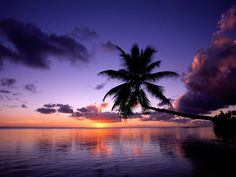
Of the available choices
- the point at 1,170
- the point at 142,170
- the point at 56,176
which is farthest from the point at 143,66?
the point at 1,170

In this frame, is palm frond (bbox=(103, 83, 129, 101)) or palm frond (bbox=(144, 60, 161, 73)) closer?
palm frond (bbox=(103, 83, 129, 101))

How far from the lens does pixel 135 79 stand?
23.1 meters

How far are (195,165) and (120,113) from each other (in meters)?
10.7

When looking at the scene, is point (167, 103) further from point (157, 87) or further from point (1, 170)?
point (1, 170)

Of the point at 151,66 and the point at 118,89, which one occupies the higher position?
the point at 151,66

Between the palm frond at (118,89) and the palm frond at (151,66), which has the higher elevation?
the palm frond at (151,66)

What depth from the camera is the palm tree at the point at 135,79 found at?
2184 centimetres

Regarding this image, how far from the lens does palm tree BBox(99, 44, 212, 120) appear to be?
2184cm

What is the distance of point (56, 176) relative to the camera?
1848 cm

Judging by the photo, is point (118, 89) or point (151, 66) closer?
point (118, 89)

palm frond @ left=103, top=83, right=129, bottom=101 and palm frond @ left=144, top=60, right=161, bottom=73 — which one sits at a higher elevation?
palm frond @ left=144, top=60, right=161, bottom=73

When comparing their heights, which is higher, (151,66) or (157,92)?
(151,66)

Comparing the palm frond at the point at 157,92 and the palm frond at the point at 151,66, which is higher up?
the palm frond at the point at 151,66

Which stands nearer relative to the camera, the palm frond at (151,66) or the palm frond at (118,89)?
the palm frond at (118,89)
